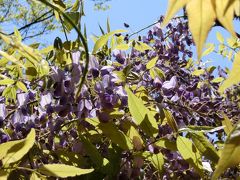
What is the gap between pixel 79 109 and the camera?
0.80 m

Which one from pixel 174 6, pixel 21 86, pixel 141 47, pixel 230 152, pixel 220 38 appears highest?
pixel 220 38

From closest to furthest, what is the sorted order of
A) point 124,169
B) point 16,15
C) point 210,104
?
point 124,169 < point 210,104 < point 16,15

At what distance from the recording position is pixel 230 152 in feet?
1.13

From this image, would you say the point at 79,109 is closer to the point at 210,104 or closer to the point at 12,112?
the point at 12,112

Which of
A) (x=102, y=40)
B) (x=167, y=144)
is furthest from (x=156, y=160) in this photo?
(x=102, y=40)

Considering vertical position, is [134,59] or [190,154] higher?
[134,59]

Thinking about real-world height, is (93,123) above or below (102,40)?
below

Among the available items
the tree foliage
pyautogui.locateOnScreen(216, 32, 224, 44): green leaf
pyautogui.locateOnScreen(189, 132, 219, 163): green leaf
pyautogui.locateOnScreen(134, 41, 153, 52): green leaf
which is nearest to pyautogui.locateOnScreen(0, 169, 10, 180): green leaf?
the tree foliage

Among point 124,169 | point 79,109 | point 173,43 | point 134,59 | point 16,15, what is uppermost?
point 16,15

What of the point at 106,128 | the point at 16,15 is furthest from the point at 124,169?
the point at 16,15

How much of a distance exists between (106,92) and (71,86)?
0.07 metres

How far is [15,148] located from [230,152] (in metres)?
0.34

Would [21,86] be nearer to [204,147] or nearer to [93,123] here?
[93,123]

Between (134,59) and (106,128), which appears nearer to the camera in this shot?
(106,128)
